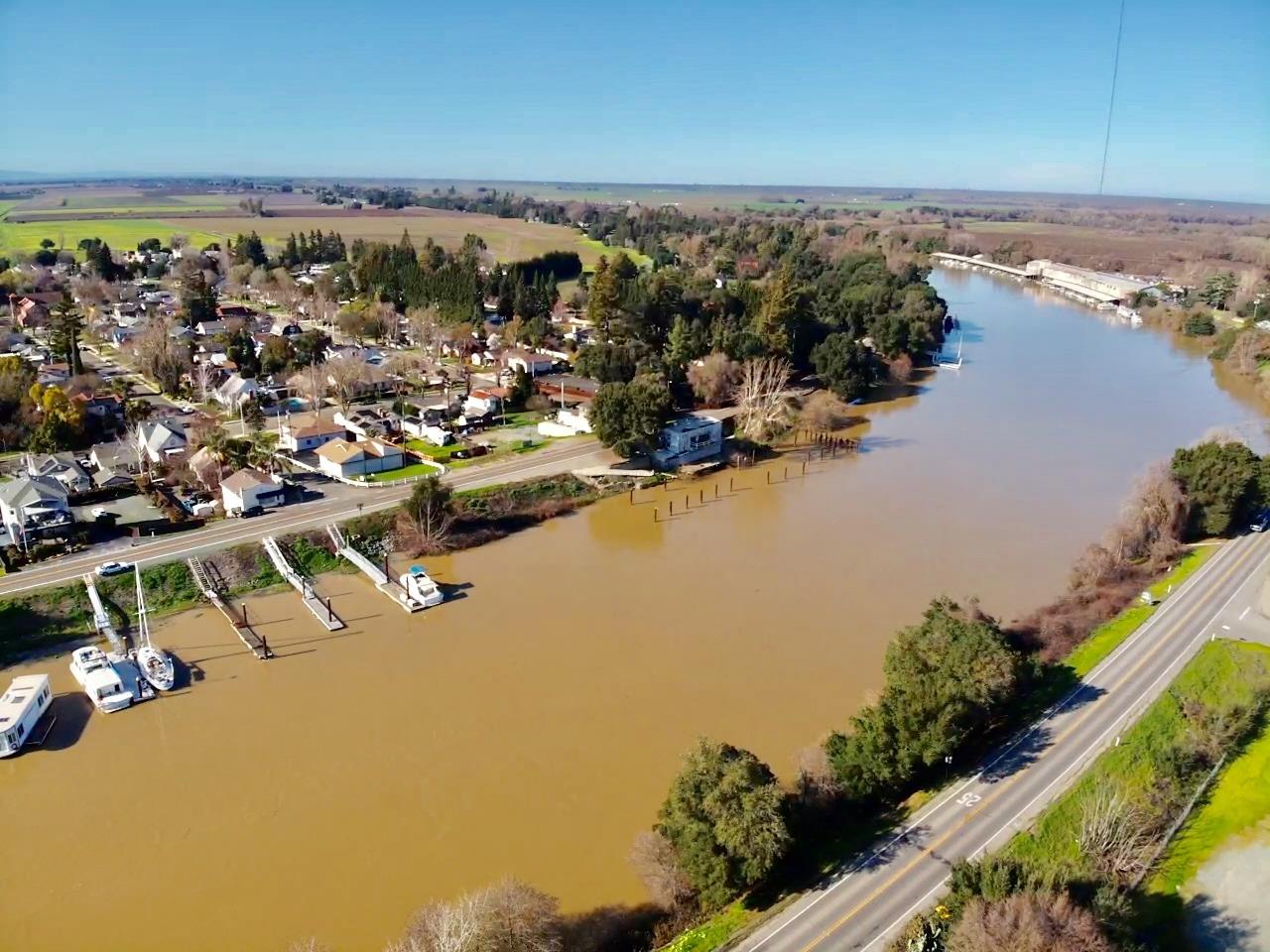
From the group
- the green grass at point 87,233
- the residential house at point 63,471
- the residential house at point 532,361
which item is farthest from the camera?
the green grass at point 87,233

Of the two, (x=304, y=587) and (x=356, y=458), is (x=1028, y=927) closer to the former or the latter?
(x=304, y=587)

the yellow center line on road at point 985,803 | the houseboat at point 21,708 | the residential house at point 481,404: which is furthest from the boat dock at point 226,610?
the residential house at point 481,404

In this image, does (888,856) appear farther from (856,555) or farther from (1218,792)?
(856,555)

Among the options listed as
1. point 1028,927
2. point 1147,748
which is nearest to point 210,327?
point 1147,748

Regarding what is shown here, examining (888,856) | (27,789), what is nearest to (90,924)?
(27,789)

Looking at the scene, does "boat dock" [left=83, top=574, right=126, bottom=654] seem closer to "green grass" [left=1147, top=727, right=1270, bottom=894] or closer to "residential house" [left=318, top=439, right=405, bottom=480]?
"residential house" [left=318, top=439, right=405, bottom=480]

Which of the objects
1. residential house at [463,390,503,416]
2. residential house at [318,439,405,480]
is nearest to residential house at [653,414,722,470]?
residential house at [463,390,503,416]

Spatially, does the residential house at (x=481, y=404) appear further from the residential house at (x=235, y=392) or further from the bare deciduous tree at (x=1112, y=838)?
the bare deciduous tree at (x=1112, y=838)
